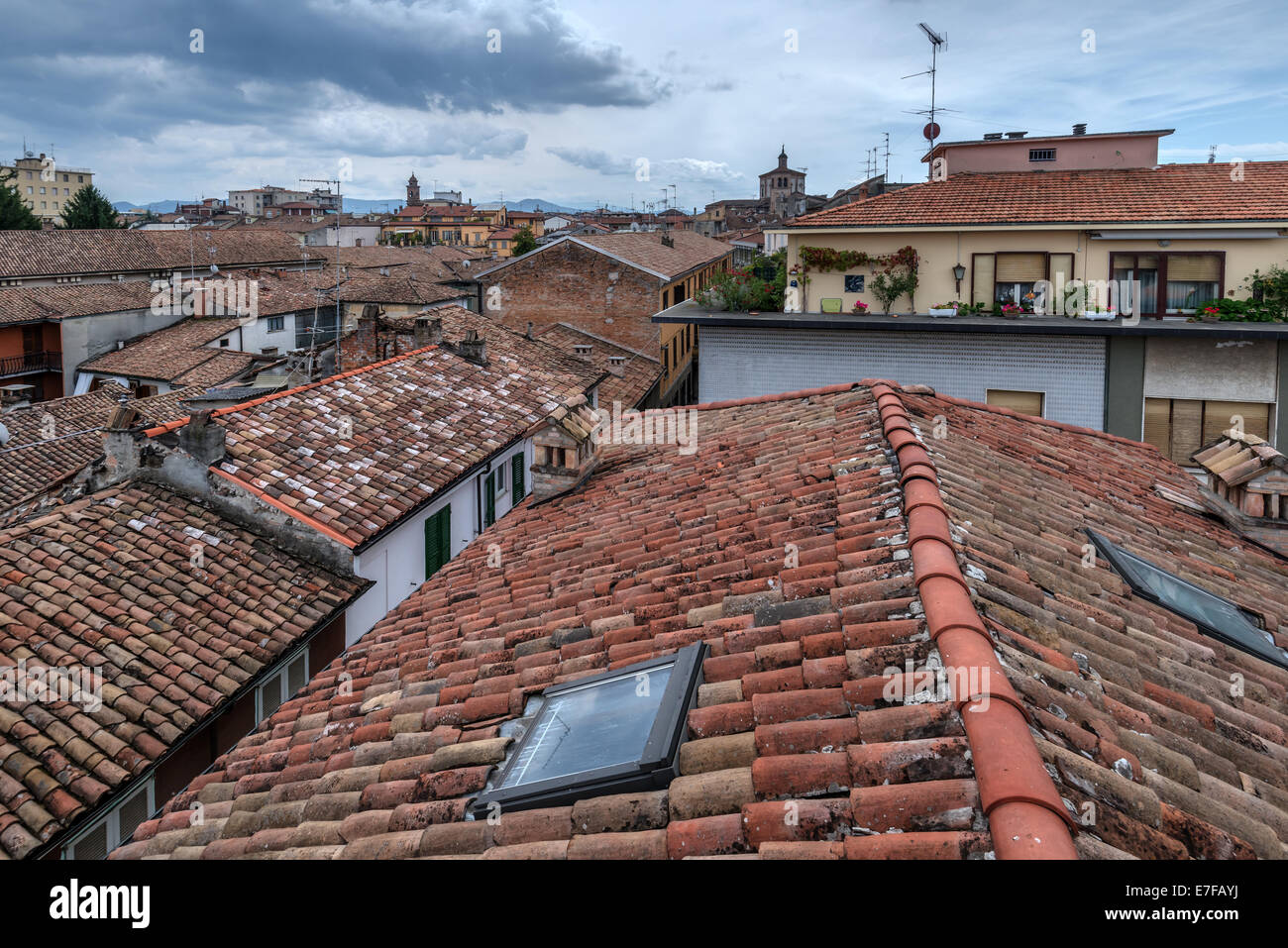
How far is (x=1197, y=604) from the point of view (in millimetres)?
5371

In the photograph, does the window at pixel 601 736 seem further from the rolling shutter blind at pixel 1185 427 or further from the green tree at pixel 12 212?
the green tree at pixel 12 212

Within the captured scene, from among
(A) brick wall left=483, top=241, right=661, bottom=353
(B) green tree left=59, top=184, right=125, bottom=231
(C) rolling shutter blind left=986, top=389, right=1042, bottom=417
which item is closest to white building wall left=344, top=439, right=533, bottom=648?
(C) rolling shutter blind left=986, top=389, right=1042, bottom=417

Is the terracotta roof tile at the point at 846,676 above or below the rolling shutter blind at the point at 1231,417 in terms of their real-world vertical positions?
below

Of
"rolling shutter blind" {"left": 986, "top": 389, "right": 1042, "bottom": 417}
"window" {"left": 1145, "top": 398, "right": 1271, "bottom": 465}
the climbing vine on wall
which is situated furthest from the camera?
the climbing vine on wall

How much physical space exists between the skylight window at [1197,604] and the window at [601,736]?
296 cm

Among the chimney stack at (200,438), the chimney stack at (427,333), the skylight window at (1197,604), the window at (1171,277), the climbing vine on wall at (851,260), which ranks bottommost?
the skylight window at (1197,604)

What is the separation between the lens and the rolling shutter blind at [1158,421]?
15078 mm

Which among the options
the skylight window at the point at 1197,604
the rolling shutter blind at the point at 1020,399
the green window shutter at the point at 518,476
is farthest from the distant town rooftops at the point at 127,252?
the skylight window at the point at 1197,604

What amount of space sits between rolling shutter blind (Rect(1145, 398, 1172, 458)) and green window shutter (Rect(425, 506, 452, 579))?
1228 centimetres

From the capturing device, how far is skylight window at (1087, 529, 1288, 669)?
195 inches

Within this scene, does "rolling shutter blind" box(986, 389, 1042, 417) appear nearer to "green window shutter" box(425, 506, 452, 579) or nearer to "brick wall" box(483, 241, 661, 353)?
"green window shutter" box(425, 506, 452, 579)

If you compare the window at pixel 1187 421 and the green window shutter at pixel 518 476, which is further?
the green window shutter at pixel 518 476

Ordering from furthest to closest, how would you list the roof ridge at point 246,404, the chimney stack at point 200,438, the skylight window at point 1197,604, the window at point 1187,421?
the window at point 1187,421 → the roof ridge at point 246,404 → the chimney stack at point 200,438 → the skylight window at point 1197,604
